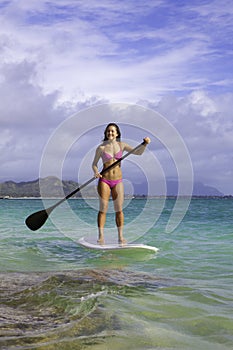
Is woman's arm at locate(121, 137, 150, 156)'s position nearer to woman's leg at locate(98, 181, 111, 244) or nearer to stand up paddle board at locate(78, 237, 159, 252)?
woman's leg at locate(98, 181, 111, 244)

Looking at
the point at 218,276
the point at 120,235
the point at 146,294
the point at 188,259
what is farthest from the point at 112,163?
the point at 146,294

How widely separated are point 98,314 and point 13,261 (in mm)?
4256

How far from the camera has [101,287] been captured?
19.6 ft

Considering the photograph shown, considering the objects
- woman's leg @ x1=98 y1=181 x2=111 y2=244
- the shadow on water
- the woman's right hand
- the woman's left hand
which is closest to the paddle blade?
woman's leg @ x1=98 y1=181 x2=111 y2=244

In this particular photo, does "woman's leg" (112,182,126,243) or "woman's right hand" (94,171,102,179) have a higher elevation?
"woman's right hand" (94,171,102,179)

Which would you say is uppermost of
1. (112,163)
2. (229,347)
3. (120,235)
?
(112,163)

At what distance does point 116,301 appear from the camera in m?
5.32

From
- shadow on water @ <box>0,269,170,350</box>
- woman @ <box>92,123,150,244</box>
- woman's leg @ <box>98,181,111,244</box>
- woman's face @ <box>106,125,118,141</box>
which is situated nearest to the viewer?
shadow on water @ <box>0,269,170,350</box>

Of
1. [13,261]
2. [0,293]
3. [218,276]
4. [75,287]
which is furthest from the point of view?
[13,261]

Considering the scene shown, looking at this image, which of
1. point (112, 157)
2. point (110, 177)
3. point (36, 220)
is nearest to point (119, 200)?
point (110, 177)

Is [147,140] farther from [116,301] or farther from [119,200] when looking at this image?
[116,301]

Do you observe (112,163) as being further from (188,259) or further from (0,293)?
(0,293)

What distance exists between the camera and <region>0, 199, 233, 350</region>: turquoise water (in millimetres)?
4000

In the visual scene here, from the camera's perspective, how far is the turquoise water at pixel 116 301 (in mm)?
4000
